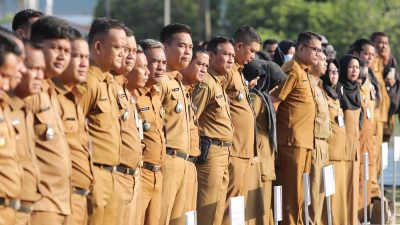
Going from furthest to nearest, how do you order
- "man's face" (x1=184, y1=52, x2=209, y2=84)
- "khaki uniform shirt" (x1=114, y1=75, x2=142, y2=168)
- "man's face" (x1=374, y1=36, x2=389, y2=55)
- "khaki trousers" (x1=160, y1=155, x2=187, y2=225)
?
"man's face" (x1=374, y1=36, x2=389, y2=55) → "man's face" (x1=184, y1=52, x2=209, y2=84) → "khaki trousers" (x1=160, y1=155, x2=187, y2=225) → "khaki uniform shirt" (x1=114, y1=75, x2=142, y2=168)

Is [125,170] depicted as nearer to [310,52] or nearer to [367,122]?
[310,52]

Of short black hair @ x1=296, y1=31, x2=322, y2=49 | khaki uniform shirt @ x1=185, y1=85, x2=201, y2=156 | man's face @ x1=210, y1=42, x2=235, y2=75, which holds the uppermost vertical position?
short black hair @ x1=296, y1=31, x2=322, y2=49

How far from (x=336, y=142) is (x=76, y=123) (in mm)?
5677

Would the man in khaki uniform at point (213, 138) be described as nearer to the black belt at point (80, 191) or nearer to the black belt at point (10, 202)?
the black belt at point (80, 191)

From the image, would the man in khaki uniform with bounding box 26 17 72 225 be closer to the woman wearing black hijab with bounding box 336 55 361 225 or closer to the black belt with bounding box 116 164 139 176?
the black belt with bounding box 116 164 139 176

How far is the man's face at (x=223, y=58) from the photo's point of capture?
450 inches

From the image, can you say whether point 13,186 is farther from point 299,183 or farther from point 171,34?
point 299,183

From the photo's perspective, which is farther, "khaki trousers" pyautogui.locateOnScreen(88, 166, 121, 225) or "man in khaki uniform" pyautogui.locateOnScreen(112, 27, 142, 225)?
"man in khaki uniform" pyautogui.locateOnScreen(112, 27, 142, 225)

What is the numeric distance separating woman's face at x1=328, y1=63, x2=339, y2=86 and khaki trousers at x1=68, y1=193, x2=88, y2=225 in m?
5.60

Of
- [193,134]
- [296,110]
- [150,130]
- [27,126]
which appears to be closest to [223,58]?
[193,134]

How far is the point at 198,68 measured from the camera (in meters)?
10.8

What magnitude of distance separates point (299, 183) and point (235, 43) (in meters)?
1.64

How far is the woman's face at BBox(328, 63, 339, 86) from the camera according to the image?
43.9 feet

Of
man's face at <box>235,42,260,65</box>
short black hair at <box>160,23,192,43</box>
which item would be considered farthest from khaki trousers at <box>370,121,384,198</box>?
short black hair at <box>160,23,192,43</box>
